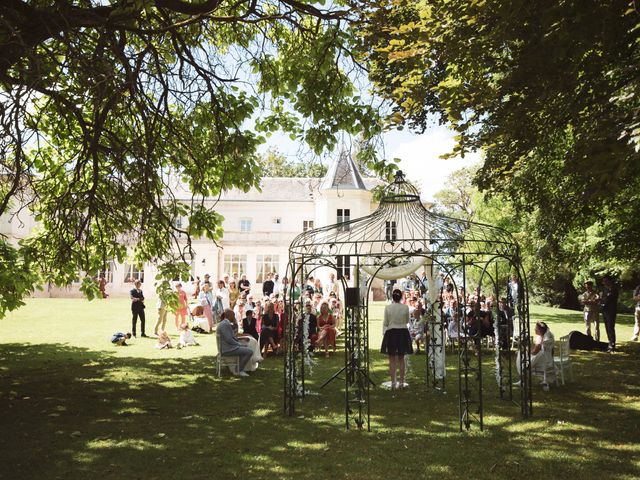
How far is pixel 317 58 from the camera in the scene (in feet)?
29.4

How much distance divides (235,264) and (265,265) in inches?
89.7

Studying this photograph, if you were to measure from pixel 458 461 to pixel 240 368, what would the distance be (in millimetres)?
6207

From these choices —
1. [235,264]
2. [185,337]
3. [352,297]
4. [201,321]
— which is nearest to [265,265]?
[235,264]

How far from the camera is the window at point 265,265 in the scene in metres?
40.7

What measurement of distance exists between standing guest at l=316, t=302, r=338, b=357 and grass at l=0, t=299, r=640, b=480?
2138mm

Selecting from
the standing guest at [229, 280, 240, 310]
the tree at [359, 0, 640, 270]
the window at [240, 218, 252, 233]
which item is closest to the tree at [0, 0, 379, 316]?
the tree at [359, 0, 640, 270]

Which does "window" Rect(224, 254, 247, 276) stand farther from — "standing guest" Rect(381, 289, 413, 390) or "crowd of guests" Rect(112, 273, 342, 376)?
"standing guest" Rect(381, 289, 413, 390)

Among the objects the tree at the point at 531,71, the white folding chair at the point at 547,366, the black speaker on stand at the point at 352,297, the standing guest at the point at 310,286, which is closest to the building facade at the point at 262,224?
the standing guest at the point at 310,286

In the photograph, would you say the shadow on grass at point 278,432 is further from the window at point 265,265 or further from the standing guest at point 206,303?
the window at point 265,265

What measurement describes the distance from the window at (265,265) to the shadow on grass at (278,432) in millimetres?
29782

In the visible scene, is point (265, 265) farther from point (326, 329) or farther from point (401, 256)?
point (401, 256)

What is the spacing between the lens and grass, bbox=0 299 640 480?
5.67 metres

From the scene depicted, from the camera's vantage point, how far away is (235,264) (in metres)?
40.8

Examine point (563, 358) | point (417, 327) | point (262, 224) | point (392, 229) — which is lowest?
point (563, 358)
